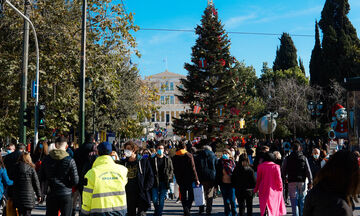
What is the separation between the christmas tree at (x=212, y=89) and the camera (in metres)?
30.3

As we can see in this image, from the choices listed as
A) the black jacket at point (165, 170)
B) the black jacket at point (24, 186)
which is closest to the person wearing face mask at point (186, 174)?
the black jacket at point (165, 170)

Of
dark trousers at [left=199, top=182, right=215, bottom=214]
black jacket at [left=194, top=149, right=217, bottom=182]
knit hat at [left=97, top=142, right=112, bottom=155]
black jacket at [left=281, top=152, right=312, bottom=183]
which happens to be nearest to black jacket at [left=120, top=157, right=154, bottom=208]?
black jacket at [left=194, top=149, right=217, bottom=182]

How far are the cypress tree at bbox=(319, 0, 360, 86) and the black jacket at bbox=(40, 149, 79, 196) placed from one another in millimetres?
41109

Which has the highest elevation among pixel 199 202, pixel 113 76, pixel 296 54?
pixel 296 54

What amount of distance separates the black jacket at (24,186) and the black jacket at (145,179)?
61.4 inches

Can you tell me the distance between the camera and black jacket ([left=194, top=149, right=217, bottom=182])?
977cm

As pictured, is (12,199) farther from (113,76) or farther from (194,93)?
(194,93)

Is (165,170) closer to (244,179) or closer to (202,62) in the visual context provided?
(244,179)

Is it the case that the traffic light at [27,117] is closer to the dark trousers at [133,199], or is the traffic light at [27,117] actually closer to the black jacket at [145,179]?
the black jacket at [145,179]

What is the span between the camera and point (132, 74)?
36781mm

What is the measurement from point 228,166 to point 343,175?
6.69m

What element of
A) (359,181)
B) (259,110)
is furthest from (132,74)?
(359,181)

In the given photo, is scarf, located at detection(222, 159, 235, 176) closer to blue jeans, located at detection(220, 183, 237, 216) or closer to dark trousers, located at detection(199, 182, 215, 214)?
blue jeans, located at detection(220, 183, 237, 216)

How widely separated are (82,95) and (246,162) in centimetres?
803
